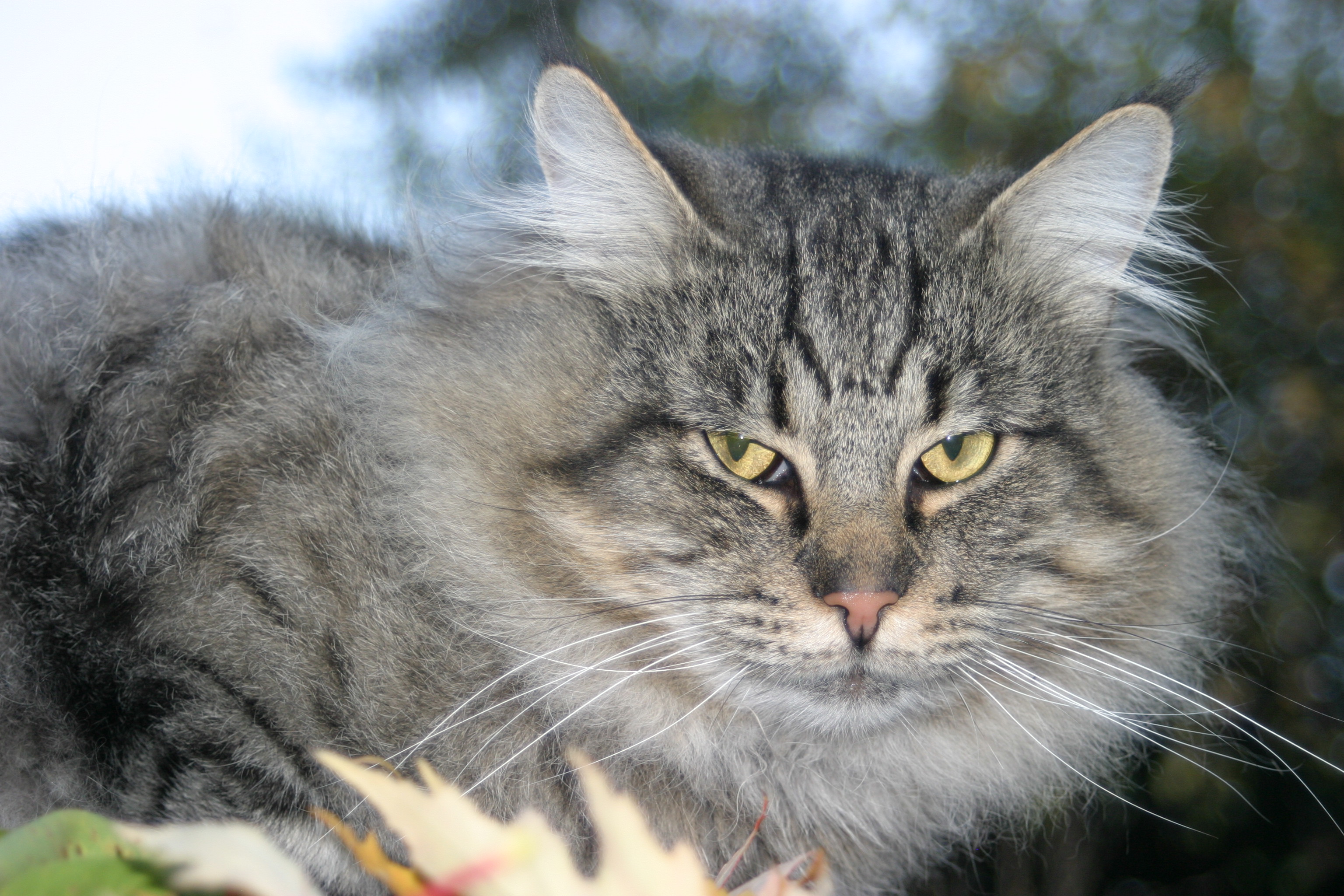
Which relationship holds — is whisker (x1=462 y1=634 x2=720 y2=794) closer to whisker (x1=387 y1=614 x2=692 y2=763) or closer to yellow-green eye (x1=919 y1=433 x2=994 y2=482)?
whisker (x1=387 y1=614 x2=692 y2=763)

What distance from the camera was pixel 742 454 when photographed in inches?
52.5

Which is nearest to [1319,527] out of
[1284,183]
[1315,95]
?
[1284,183]

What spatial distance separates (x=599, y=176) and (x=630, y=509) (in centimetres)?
49

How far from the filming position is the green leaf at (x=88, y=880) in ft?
1.30

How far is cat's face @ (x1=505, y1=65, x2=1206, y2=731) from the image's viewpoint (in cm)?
122

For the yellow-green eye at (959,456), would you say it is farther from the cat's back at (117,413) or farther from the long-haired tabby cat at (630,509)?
the cat's back at (117,413)

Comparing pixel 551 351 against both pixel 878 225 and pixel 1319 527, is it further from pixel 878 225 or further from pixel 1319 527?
pixel 1319 527

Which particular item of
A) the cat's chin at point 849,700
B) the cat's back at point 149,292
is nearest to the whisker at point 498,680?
the cat's chin at point 849,700

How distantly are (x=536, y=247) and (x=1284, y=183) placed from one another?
2069 millimetres

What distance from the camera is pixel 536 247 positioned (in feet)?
4.91

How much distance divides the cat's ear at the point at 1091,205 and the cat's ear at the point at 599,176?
0.48 metres

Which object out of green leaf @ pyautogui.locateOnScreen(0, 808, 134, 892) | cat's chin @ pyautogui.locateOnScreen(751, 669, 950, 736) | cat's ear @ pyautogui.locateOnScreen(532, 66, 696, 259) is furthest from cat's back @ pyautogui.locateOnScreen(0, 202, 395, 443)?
green leaf @ pyautogui.locateOnScreen(0, 808, 134, 892)

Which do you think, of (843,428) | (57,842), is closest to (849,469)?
(843,428)

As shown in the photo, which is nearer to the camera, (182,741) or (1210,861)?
(182,741)
